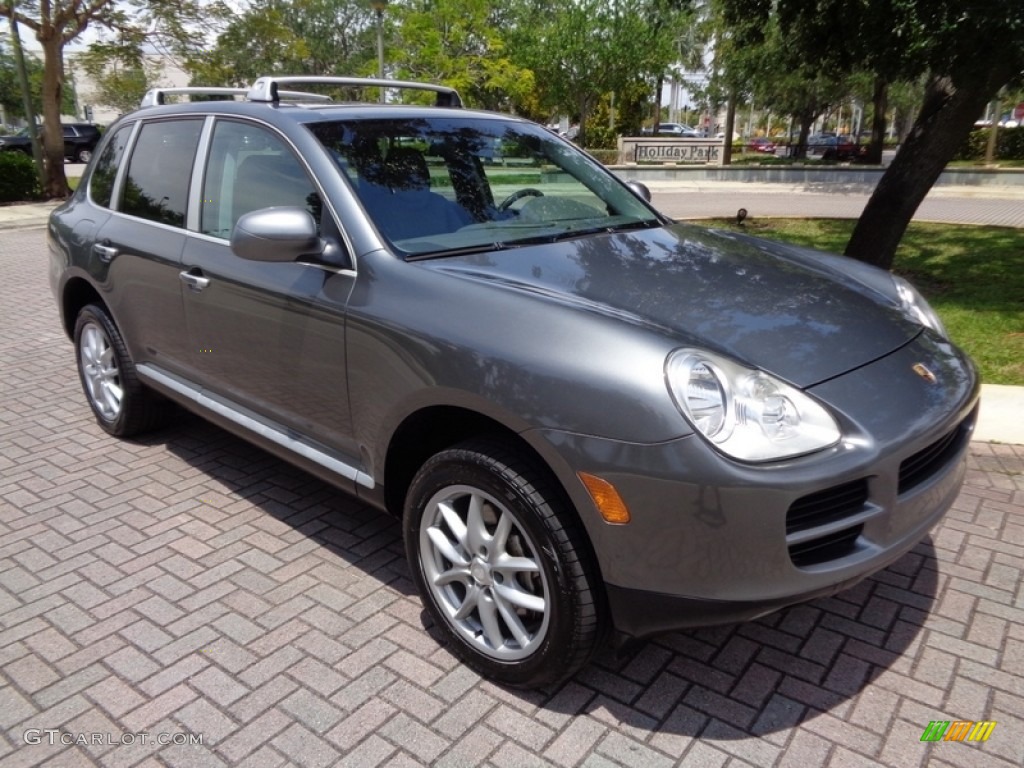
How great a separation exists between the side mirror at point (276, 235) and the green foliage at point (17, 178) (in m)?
21.1

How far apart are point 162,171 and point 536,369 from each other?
2.67m

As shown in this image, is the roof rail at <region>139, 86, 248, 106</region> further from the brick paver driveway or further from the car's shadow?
the car's shadow

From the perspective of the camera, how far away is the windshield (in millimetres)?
3000

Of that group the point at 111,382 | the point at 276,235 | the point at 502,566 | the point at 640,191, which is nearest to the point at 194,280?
the point at 276,235

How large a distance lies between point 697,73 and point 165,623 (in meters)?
54.7

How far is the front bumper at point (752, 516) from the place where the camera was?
204cm

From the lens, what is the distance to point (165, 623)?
298cm

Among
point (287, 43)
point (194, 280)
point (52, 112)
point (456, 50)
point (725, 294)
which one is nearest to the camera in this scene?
point (725, 294)

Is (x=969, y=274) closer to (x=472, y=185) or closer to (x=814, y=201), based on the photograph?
(x=472, y=185)

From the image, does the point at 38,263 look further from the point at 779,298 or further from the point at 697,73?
the point at 697,73

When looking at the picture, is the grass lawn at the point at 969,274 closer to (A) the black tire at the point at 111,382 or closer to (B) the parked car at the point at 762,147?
(A) the black tire at the point at 111,382

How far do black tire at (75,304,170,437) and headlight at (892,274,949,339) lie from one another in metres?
3.79

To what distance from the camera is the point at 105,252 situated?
13.8ft

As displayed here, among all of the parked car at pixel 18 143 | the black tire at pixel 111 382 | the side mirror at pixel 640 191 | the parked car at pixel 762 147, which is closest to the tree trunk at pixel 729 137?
the parked car at pixel 762 147
